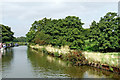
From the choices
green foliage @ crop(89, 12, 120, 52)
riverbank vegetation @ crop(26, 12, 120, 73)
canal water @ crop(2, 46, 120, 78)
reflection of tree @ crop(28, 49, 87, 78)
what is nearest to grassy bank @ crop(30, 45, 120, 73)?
riverbank vegetation @ crop(26, 12, 120, 73)

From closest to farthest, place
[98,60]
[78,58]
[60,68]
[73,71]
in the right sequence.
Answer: [73,71] < [98,60] < [60,68] < [78,58]

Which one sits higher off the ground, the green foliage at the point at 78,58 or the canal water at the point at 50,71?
the green foliage at the point at 78,58

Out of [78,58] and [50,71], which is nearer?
[50,71]

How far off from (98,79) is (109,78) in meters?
0.89

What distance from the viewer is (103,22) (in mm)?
25734

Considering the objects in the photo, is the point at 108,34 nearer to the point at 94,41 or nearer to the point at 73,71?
the point at 94,41

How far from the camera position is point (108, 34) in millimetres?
25016

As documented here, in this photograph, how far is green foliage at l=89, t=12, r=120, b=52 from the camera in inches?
955

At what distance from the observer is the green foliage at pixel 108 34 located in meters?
24.3

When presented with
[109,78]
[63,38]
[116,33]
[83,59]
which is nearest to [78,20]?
[63,38]

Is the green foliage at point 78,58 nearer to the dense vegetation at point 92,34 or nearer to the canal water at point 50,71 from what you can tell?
the canal water at point 50,71

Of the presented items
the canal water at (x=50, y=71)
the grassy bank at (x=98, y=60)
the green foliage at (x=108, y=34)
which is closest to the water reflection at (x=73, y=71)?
the canal water at (x=50, y=71)

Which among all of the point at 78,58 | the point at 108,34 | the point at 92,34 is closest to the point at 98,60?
the point at 78,58

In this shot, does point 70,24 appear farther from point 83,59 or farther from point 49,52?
A: point 83,59
